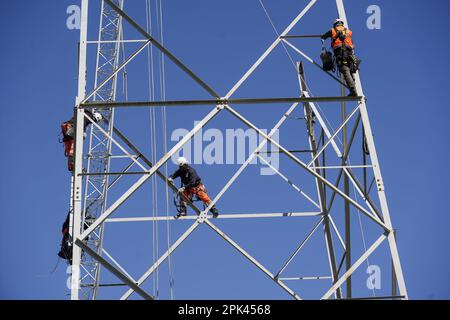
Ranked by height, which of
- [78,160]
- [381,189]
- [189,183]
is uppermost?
[189,183]

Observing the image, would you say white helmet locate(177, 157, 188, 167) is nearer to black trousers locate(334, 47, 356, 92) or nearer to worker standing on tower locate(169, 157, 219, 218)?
worker standing on tower locate(169, 157, 219, 218)

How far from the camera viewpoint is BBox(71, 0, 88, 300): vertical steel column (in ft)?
69.8

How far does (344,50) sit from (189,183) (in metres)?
5.43

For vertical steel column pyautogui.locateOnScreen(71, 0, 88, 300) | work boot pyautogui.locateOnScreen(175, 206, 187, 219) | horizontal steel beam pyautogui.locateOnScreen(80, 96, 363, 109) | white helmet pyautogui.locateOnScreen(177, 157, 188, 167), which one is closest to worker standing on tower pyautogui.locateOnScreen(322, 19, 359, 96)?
horizontal steel beam pyautogui.locateOnScreen(80, 96, 363, 109)

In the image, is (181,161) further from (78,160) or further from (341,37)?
(341,37)

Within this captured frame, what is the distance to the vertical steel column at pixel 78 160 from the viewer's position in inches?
837

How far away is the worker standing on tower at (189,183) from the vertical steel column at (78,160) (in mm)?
4044

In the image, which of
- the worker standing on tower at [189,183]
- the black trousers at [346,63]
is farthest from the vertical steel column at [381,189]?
the worker standing on tower at [189,183]

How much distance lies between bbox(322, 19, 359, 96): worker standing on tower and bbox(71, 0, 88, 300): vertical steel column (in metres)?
5.68

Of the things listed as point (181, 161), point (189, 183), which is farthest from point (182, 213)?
point (181, 161)

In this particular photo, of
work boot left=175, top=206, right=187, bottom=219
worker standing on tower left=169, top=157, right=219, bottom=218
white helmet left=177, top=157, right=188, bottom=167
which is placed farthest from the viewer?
white helmet left=177, top=157, right=188, bottom=167

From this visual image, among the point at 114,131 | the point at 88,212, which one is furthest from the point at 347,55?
the point at 88,212

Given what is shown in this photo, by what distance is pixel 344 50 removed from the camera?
78.8 feet
